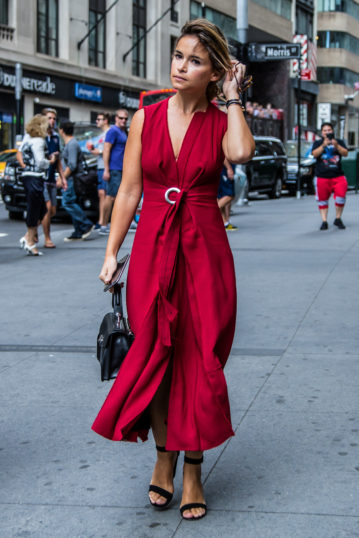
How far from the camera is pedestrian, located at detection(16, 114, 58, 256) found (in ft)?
38.0

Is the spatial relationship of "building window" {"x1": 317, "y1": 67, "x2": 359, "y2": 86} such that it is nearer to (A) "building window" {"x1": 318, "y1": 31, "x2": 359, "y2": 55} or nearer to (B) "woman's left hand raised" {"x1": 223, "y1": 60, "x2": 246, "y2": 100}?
(A) "building window" {"x1": 318, "y1": 31, "x2": 359, "y2": 55}

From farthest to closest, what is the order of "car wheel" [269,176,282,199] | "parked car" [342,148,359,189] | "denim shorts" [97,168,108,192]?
"parked car" [342,148,359,189], "car wheel" [269,176,282,199], "denim shorts" [97,168,108,192]

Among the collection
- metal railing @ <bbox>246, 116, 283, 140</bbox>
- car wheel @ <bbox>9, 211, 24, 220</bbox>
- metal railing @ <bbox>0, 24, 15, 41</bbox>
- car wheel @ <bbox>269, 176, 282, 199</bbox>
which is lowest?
car wheel @ <bbox>9, 211, 24, 220</bbox>

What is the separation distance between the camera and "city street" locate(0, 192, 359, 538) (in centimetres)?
343

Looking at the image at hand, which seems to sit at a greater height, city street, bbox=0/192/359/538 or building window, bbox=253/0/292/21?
building window, bbox=253/0/292/21

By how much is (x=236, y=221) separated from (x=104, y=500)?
543 inches

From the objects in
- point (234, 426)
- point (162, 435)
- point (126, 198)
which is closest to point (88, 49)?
point (234, 426)

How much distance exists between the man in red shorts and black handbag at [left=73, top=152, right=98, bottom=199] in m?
3.78

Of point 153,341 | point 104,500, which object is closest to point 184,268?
point 153,341

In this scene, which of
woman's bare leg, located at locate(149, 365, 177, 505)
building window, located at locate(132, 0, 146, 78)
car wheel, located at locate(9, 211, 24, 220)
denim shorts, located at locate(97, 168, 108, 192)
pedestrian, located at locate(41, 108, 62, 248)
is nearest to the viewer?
woman's bare leg, located at locate(149, 365, 177, 505)

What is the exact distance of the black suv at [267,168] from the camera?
82.9 feet

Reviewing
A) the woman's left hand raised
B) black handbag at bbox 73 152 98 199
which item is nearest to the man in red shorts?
black handbag at bbox 73 152 98 199

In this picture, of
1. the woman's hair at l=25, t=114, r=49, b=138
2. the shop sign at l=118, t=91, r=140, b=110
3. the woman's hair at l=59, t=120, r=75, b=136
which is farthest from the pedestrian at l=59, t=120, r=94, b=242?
the shop sign at l=118, t=91, r=140, b=110

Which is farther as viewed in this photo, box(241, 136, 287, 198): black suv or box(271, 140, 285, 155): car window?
box(271, 140, 285, 155): car window
